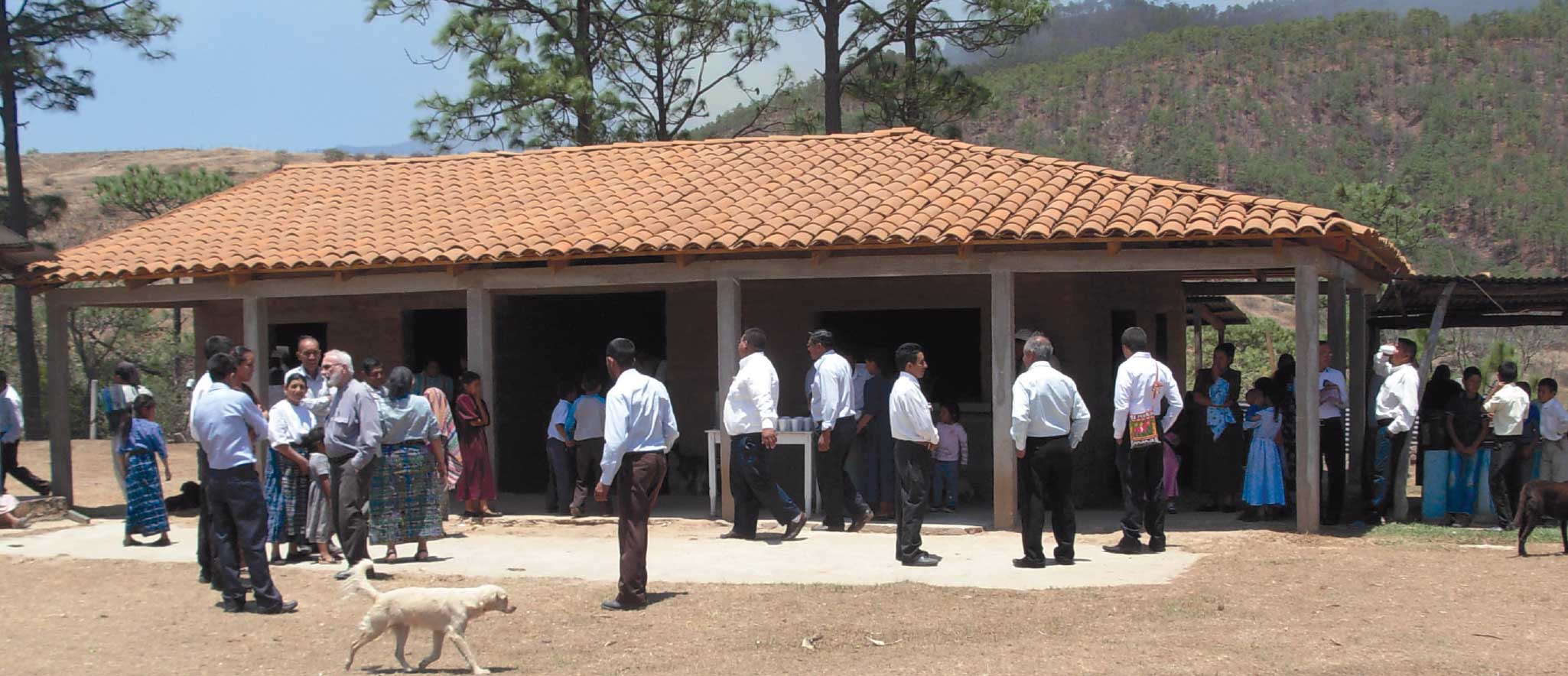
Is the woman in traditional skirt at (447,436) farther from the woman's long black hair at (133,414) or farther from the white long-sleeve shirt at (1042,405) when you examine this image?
the white long-sleeve shirt at (1042,405)

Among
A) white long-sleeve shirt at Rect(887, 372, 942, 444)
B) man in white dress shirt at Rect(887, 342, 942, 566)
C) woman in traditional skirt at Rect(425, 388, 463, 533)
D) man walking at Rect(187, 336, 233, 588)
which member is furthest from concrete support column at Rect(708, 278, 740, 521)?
man walking at Rect(187, 336, 233, 588)

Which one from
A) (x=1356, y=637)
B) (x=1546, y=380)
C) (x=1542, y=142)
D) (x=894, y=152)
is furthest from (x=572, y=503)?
(x=1542, y=142)

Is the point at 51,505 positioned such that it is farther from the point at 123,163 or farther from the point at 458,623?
the point at 123,163

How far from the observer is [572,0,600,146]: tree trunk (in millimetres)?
23625

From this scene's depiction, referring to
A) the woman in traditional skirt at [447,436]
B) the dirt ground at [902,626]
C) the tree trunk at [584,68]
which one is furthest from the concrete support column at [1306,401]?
the tree trunk at [584,68]

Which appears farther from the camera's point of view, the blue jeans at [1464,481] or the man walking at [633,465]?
the blue jeans at [1464,481]

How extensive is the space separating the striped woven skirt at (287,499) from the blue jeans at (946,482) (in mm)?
5228

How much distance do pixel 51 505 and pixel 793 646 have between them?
899 centimetres

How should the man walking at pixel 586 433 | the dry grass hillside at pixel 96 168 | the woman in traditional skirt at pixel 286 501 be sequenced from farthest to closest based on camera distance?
1. the dry grass hillside at pixel 96 168
2. the man walking at pixel 586 433
3. the woman in traditional skirt at pixel 286 501

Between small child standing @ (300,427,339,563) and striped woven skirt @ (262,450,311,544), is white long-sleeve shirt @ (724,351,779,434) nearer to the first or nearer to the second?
small child standing @ (300,427,339,563)

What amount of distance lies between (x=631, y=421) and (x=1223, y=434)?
619cm

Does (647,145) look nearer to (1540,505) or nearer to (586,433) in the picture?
(586,433)

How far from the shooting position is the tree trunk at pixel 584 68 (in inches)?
930

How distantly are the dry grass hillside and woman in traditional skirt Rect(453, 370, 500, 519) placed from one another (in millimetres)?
40058
